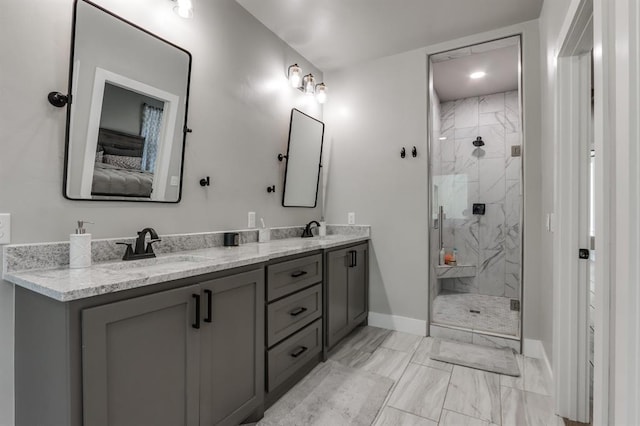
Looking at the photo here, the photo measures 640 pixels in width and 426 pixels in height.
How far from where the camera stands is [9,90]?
4.14ft

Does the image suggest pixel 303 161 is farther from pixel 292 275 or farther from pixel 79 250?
pixel 79 250

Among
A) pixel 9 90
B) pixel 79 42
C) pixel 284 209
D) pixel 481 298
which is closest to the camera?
pixel 9 90

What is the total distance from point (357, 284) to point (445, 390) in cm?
110

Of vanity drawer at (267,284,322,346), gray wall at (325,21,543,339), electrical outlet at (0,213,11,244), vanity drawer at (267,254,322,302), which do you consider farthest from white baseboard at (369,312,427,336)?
electrical outlet at (0,213,11,244)

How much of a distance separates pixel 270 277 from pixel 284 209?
3.68 ft

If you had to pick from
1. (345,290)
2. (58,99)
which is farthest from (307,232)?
(58,99)

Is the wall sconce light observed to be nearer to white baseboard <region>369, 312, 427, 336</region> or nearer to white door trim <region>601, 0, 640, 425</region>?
white door trim <region>601, 0, 640, 425</region>

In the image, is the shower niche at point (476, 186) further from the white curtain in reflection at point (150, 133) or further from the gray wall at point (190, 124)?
the white curtain in reflection at point (150, 133)

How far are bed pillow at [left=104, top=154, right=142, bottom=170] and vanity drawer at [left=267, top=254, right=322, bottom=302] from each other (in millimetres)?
895

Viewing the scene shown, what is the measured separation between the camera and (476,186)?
4074 mm

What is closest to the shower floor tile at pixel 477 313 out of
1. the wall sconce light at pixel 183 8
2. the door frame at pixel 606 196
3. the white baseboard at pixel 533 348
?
the white baseboard at pixel 533 348

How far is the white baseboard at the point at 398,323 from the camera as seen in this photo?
117 inches

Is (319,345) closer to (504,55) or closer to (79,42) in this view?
(79,42)

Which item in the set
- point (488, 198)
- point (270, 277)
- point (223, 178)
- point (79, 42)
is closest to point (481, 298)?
point (488, 198)
